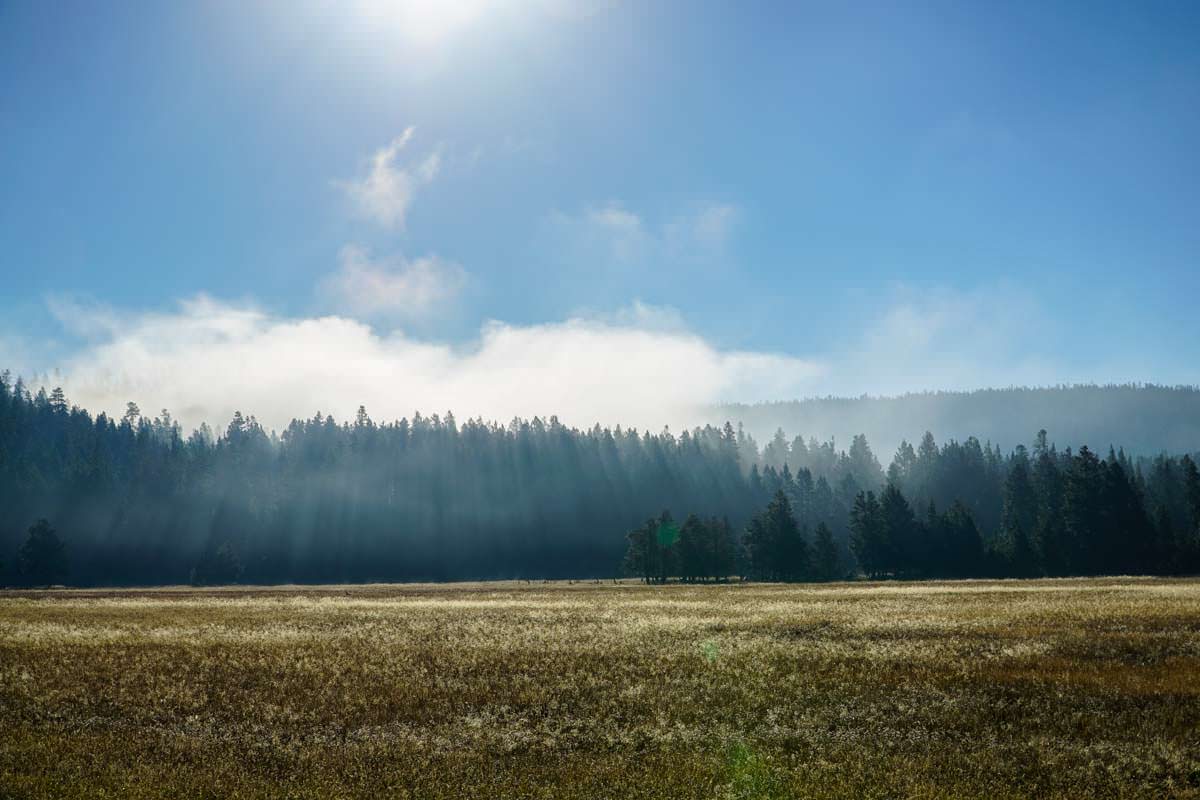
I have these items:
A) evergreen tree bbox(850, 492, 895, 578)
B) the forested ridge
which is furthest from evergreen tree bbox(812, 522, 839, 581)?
evergreen tree bbox(850, 492, 895, 578)

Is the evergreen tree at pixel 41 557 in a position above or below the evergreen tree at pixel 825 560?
above

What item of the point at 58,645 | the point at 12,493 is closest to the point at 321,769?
the point at 58,645

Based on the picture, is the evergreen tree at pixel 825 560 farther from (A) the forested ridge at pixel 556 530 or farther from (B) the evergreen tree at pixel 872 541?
(B) the evergreen tree at pixel 872 541

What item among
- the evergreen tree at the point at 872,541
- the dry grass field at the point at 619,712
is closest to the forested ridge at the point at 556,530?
the evergreen tree at the point at 872,541

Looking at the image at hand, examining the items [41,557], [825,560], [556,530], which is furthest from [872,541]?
[41,557]

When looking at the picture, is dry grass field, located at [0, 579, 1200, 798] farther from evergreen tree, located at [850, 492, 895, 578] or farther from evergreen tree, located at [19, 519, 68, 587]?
evergreen tree, located at [19, 519, 68, 587]

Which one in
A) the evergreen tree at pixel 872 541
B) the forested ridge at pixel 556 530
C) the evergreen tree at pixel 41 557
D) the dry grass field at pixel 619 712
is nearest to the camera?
the dry grass field at pixel 619 712

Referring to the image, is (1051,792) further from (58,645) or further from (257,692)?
(58,645)

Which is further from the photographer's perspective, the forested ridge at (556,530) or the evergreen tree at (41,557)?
the evergreen tree at (41,557)

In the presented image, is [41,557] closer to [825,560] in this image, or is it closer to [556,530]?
[556,530]

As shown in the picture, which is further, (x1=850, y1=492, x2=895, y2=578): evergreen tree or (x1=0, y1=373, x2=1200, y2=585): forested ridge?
(x1=850, y1=492, x2=895, y2=578): evergreen tree

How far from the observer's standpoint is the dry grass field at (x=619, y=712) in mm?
12234

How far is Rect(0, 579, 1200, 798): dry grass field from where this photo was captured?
1223 cm

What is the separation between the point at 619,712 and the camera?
17.1m
